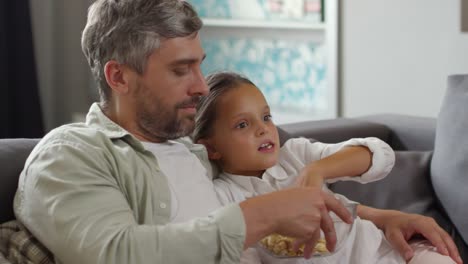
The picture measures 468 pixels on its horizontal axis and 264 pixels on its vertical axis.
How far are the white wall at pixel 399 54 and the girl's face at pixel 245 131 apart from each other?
1591 millimetres

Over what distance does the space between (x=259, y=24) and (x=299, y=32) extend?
0.85 ft

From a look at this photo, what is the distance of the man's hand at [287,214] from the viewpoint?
1.35m

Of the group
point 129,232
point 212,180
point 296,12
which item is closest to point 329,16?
point 296,12

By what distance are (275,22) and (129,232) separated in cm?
268

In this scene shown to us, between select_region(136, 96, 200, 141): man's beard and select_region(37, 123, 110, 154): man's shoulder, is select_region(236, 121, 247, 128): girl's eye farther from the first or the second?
select_region(37, 123, 110, 154): man's shoulder

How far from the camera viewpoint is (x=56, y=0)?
418 centimetres

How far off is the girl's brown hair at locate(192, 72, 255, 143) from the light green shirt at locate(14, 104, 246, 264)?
0.29m

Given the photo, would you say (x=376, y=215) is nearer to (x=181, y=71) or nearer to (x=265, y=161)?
(x=265, y=161)

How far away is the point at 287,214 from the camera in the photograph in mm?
1349

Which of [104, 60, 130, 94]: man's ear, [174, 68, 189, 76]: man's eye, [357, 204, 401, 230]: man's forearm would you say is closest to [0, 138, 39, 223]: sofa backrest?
[104, 60, 130, 94]: man's ear

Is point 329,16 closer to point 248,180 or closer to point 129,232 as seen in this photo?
point 248,180

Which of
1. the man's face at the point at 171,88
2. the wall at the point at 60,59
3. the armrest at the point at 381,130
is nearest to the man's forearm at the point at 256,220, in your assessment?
the man's face at the point at 171,88

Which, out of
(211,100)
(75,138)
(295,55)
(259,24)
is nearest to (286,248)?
(211,100)

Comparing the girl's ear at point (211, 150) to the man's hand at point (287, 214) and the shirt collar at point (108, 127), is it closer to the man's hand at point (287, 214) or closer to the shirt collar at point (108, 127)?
the shirt collar at point (108, 127)
